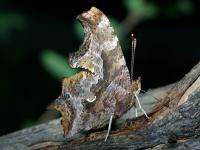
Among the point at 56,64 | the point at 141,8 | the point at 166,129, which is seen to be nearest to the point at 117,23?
the point at 141,8

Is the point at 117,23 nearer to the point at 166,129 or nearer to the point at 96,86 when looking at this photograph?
the point at 96,86

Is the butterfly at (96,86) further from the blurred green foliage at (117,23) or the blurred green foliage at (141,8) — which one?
the blurred green foliage at (141,8)

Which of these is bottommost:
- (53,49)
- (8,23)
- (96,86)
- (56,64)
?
(96,86)

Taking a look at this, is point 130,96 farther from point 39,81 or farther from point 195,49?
point 195,49

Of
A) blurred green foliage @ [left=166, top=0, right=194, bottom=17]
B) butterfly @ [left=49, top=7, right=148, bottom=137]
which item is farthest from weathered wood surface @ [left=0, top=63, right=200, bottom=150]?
blurred green foliage @ [left=166, top=0, right=194, bottom=17]

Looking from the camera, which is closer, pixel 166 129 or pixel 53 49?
pixel 166 129

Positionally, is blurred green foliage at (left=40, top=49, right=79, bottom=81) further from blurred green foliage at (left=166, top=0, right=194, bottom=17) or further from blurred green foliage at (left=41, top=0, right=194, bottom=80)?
blurred green foliage at (left=166, top=0, right=194, bottom=17)
